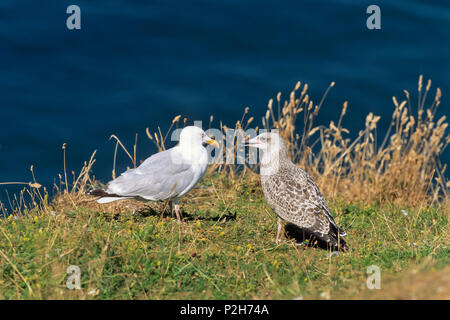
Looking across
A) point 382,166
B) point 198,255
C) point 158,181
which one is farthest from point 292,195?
point 382,166

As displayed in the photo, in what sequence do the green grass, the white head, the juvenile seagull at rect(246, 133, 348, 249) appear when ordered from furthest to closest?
the white head < the juvenile seagull at rect(246, 133, 348, 249) < the green grass

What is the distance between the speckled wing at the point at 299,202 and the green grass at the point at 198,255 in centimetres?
32

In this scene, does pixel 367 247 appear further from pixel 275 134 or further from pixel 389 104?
pixel 389 104

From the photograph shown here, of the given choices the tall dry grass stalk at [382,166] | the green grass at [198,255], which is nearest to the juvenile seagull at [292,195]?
the green grass at [198,255]

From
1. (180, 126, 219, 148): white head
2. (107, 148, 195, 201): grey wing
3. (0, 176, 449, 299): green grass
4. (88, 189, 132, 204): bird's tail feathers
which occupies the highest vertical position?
(180, 126, 219, 148): white head

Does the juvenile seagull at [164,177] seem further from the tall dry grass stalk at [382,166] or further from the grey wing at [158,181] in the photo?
the tall dry grass stalk at [382,166]

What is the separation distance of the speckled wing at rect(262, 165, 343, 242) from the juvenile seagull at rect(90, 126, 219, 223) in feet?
3.25

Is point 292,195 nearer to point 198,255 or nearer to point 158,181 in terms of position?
point 198,255

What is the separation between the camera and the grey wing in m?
7.54

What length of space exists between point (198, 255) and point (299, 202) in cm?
145

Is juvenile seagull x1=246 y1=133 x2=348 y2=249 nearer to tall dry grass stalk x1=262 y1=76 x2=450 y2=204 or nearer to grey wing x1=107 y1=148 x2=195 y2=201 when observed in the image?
grey wing x1=107 y1=148 x2=195 y2=201

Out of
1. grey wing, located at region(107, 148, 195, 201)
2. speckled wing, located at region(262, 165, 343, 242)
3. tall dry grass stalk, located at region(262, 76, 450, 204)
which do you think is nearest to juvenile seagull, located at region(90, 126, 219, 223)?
grey wing, located at region(107, 148, 195, 201)
